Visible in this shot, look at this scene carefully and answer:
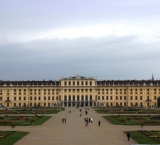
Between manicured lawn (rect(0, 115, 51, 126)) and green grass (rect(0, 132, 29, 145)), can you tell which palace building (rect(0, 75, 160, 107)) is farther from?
green grass (rect(0, 132, 29, 145))

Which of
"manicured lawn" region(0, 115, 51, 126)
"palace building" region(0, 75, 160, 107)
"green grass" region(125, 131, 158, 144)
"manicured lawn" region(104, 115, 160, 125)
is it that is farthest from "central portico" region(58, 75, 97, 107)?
"green grass" region(125, 131, 158, 144)

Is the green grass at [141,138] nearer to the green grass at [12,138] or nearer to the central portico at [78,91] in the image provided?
the green grass at [12,138]

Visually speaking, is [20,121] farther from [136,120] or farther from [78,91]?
[78,91]

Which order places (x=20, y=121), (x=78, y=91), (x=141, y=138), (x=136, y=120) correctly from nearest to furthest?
(x=141, y=138)
(x=20, y=121)
(x=136, y=120)
(x=78, y=91)

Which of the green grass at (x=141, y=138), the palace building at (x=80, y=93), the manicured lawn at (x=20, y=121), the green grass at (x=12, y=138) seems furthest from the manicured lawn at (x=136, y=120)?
the palace building at (x=80, y=93)

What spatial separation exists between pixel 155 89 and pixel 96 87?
1836cm

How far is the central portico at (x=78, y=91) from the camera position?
115 meters

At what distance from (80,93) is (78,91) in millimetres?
898

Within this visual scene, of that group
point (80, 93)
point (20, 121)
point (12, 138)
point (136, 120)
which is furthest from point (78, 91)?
point (12, 138)

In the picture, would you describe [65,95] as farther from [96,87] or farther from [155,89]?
Result: [155,89]

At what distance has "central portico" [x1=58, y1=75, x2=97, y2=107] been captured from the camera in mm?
114938

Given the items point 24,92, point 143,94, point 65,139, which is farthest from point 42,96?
point 65,139

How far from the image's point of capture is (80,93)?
382 ft

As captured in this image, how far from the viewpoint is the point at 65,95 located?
382 feet
